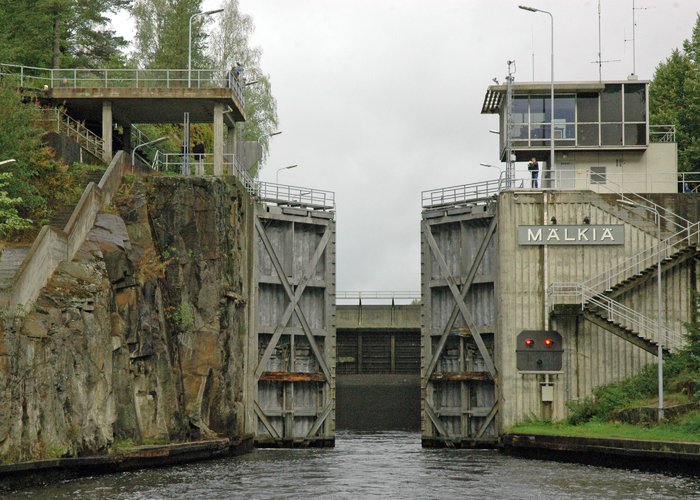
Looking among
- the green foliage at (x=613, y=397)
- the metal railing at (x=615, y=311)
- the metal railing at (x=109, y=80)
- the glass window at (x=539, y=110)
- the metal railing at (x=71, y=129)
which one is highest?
the metal railing at (x=109, y=80)

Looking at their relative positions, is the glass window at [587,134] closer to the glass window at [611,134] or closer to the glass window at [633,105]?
the glass window at [611,134]

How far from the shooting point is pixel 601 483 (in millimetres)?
36125

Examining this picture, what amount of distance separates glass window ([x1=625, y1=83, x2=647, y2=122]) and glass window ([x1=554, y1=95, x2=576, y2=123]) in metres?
2.23

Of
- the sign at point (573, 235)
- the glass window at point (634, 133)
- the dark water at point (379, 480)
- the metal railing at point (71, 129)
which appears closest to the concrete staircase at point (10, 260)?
the dark water at point (379, 480)

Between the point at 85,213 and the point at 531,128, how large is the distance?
68.8ft

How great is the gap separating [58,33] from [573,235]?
29.4 meters

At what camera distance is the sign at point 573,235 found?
50156 mm

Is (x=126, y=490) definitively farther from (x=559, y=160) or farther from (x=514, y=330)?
(x=559, y=160)

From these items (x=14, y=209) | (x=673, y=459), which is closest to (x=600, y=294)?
(x=673, y=459)

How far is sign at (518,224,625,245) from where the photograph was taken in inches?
1975

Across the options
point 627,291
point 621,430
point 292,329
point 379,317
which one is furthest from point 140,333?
point 379,317

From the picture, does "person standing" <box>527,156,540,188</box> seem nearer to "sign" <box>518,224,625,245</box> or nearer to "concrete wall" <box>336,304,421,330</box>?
"sign" <box>518,224,625,245</box>

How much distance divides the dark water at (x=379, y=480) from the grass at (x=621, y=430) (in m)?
1.46

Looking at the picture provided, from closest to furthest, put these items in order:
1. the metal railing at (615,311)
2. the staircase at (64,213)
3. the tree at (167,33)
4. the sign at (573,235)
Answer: the staircase at (64,213)
the metal railing at (615,311)
the sign at (573,235)
the tree at (167,33)
